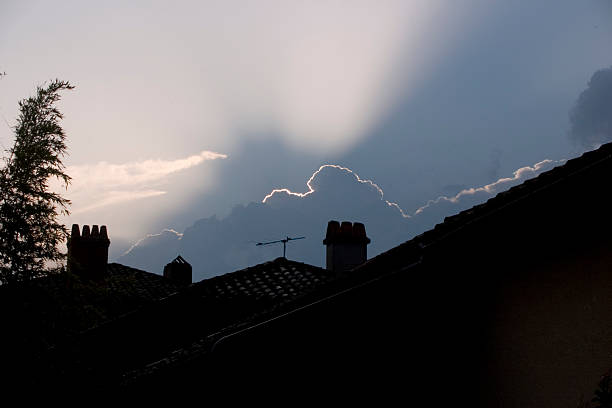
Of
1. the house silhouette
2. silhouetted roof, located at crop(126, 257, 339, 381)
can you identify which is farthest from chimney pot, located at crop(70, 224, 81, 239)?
the house silhouette

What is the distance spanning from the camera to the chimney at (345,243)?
15109mm

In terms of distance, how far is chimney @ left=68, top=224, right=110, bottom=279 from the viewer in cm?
1883

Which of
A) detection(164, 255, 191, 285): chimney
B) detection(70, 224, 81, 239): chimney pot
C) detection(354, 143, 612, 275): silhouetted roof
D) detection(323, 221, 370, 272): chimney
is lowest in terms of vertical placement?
detection(354, 143, 612, 275): silhouetted roof

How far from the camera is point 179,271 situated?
24.6 metres

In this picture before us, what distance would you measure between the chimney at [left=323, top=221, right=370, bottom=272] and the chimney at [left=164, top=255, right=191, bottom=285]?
10.5 meters

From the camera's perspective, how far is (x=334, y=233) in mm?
15125

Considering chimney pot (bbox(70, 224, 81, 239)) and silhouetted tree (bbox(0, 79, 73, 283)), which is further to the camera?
chimney pot (bbox(70, 224, 81, 239))

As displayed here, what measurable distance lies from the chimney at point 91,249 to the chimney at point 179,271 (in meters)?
5.05

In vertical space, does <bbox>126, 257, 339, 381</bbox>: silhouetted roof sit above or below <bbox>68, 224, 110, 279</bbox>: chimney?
below

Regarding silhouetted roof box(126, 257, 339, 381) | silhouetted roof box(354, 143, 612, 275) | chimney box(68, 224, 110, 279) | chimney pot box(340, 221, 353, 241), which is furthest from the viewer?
chimney box(68, 224, 110, 279)

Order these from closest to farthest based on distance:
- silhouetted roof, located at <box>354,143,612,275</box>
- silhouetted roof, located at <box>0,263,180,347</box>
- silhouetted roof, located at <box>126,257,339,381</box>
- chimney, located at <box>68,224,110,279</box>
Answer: silhouetted roof, located at <box>354,143,612,275</box>
silhouetted roof, located at <box>0,263,180,347</box>
silhouetted roof, located at <box>126,257,339,381</box>
chimney, located at <box>68,224,110,279</box>

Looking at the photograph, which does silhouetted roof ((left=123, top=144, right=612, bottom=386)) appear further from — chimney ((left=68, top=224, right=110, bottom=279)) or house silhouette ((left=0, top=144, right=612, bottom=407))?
chimney ((left=68, top=224, right=110, bottom=279))

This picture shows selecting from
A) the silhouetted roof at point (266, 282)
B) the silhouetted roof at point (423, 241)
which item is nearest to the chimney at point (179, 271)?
the silhouetted roof at point (266, 282)

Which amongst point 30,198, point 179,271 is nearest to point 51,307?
Result: point 30,198
